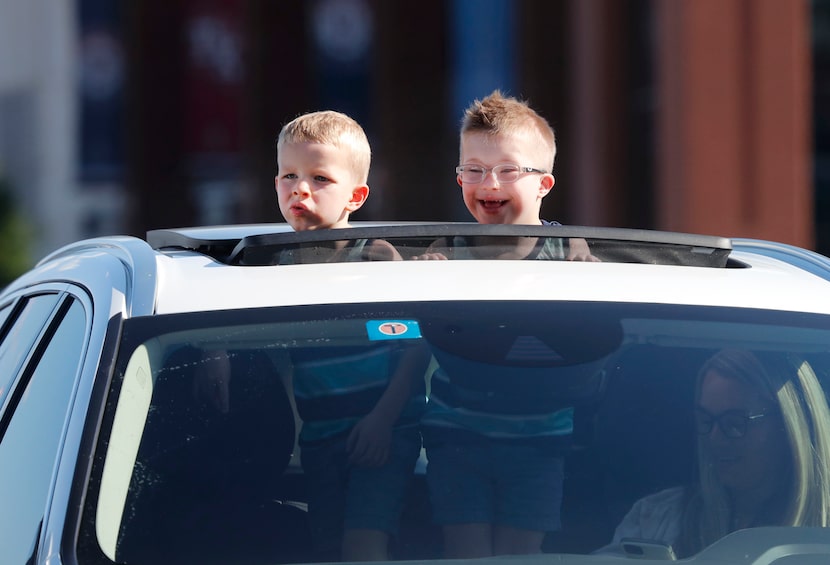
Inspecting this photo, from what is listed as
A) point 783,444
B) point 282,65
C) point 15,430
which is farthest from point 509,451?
point 282,65

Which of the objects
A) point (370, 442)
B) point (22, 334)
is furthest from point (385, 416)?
point (22, 334)

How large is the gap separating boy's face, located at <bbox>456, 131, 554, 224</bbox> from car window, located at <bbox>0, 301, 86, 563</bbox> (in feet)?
3.33

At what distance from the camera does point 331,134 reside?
3131mm

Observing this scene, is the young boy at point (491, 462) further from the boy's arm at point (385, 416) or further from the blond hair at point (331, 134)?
the blond hair at point (331, 134)

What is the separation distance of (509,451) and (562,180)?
1491 centimetres

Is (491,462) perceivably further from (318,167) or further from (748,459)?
(318,167)

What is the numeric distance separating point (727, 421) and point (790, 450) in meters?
0.13

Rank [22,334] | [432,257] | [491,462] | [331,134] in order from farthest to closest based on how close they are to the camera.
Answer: [22,334], [331,134], [432,257], [491,462]

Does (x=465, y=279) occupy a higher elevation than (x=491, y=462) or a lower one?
higher

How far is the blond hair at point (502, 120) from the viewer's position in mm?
3201

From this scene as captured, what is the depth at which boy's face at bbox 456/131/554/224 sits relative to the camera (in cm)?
321

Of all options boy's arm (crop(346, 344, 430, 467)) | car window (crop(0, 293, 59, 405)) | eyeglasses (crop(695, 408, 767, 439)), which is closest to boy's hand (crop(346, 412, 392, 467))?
boy's arm (crop(346, 344, 430, 467))

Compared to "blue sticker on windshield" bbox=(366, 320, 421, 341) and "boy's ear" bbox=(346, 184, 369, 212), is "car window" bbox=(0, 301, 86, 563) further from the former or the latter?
"boy's ear" bbox=(346, 184, 369, 212)

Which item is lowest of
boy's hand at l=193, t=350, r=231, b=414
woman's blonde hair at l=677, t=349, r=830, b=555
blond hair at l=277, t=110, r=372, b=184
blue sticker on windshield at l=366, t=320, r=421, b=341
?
woman's blonde hair at l=677, t=349, r=830, b=555
